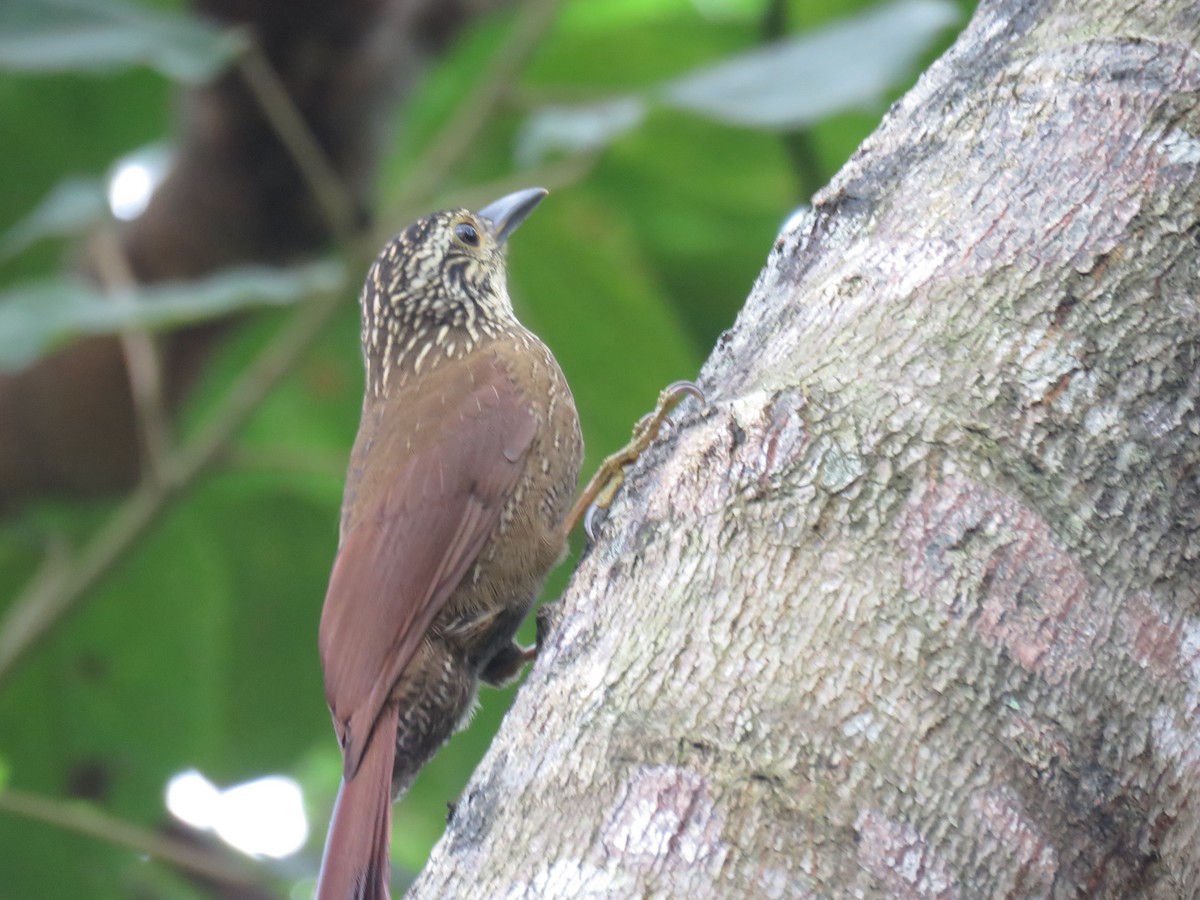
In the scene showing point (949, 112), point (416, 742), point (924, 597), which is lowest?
point (924, 597)

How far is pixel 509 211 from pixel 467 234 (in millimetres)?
114

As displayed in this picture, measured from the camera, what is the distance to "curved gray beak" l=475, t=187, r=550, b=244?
12.1 ft

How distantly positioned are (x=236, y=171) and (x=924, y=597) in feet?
9.92

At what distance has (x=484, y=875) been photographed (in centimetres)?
152

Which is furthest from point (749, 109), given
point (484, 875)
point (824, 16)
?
point (484, 875)

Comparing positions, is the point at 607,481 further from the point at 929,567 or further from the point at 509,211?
the point at 929,567

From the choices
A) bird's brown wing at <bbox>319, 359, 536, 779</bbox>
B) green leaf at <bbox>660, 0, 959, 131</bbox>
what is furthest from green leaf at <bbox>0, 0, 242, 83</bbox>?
green leaf at <bbox>660, 0, 959, 131</bbox>

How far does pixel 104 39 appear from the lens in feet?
11.1

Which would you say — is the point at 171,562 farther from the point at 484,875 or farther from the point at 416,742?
the point at 484,875

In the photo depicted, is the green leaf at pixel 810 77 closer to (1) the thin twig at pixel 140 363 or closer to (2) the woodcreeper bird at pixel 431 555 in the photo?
(2) the woodcreeper bird at pixel 431 555

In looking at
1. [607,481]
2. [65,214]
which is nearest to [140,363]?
[65,214]

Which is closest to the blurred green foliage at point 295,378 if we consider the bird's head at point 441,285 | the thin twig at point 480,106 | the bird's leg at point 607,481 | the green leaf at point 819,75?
the thin twig at point 480,106

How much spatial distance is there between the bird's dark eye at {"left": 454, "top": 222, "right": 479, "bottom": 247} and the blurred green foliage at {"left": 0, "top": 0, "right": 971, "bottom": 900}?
225 millimetres

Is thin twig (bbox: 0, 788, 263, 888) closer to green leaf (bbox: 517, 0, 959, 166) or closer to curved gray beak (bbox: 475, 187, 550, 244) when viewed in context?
curved gray beak (bbox: 475, 187, 550, 244)
